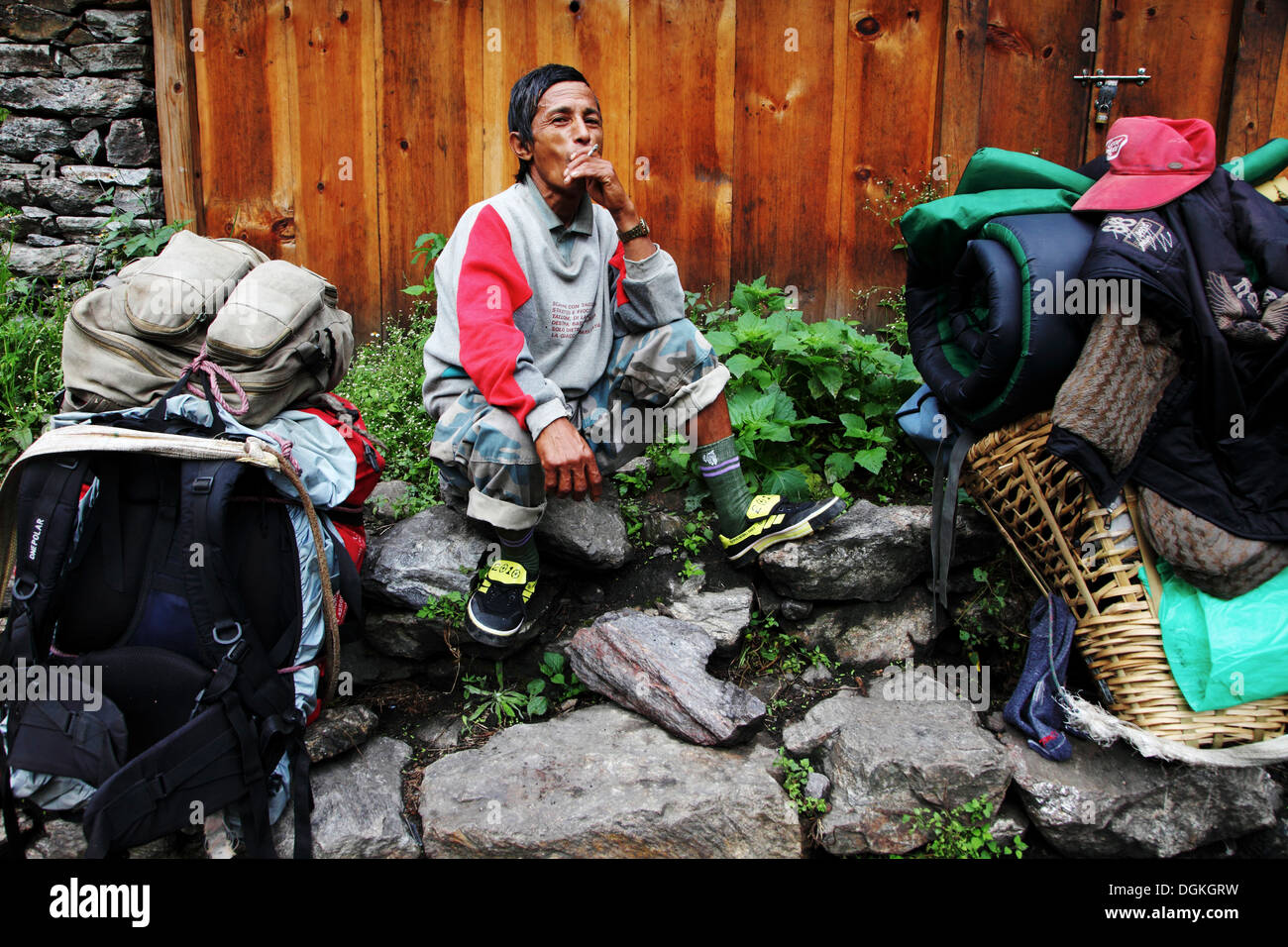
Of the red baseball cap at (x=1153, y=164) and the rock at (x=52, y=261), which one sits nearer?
the red baseball cap at (x=1153, y=164)

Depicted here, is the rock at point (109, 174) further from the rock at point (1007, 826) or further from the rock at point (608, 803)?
the rock at point (1007, 826)

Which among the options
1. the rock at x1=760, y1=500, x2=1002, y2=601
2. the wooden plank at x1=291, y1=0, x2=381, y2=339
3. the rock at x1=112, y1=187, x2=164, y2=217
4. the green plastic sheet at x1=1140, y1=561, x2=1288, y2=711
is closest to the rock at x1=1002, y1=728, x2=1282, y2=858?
the green plastic sheet at x1=1140, y1=561, x2=1288, y2=711

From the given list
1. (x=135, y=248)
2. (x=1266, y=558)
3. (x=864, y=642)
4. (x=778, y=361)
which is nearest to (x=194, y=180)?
(x=135, y=248)

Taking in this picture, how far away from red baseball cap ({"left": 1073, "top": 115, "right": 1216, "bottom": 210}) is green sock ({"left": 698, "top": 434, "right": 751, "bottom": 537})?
126 centimetres

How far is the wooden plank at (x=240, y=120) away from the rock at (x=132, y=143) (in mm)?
254

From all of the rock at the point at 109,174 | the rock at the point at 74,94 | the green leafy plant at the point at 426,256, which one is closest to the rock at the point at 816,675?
the green leafy plant at the point at 426,256

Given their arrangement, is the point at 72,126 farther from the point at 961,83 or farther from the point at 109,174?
the point at 961,83

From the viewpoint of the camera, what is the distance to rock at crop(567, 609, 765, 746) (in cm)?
247

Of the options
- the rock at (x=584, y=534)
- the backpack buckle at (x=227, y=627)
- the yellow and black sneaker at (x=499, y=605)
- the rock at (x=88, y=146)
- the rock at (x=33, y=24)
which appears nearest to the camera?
the backpack buckle at (x=227, y=627)

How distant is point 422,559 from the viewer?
9.14 ft

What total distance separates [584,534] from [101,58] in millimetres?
3412

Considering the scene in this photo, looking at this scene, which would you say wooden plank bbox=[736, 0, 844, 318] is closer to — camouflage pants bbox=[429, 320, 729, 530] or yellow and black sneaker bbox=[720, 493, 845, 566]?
camouflage pants bbox=[429, 320, 729, 530]

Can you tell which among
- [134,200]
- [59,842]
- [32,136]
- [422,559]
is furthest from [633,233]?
[32,136]

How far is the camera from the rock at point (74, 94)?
156 inches
